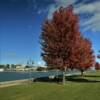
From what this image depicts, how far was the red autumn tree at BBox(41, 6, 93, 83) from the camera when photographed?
32.4m

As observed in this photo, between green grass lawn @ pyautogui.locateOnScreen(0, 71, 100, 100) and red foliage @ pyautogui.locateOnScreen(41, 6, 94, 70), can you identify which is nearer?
green grass lawn @ pyautogui.locateOnScreen(0, 71, 100, 100)

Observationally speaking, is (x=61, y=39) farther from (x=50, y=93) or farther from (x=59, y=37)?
(x=50, y=93)

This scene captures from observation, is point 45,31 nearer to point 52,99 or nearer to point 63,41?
point 63,41

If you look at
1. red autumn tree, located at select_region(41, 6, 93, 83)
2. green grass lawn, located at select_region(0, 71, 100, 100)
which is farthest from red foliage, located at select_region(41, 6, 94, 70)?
green grass lawn, located at select_region(0, 71, 100, 100)

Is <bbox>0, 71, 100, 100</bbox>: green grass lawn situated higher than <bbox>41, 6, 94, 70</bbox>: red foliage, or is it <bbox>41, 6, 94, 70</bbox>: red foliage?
<bbox>41, 6, 94, 70</bbox>: red foliage

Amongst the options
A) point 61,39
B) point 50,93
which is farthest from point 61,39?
point 50,93

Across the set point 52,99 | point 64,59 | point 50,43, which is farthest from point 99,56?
point 52,99

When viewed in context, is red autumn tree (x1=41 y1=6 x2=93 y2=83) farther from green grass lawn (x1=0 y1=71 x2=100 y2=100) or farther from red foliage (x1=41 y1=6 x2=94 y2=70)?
green grass lawn (x1=0 y1=71 x2=100 y2=100)

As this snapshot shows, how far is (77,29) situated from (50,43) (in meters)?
3.95

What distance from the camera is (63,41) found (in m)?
32.5

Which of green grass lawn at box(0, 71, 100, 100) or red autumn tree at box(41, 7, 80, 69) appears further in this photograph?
red autumn tree at box(41, 7, 80, 69)

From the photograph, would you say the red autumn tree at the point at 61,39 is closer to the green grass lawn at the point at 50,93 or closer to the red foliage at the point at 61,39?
the red foliage at the point at 61,39

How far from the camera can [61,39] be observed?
107 feet

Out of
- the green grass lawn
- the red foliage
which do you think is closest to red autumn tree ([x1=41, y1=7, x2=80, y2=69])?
the red foliage
